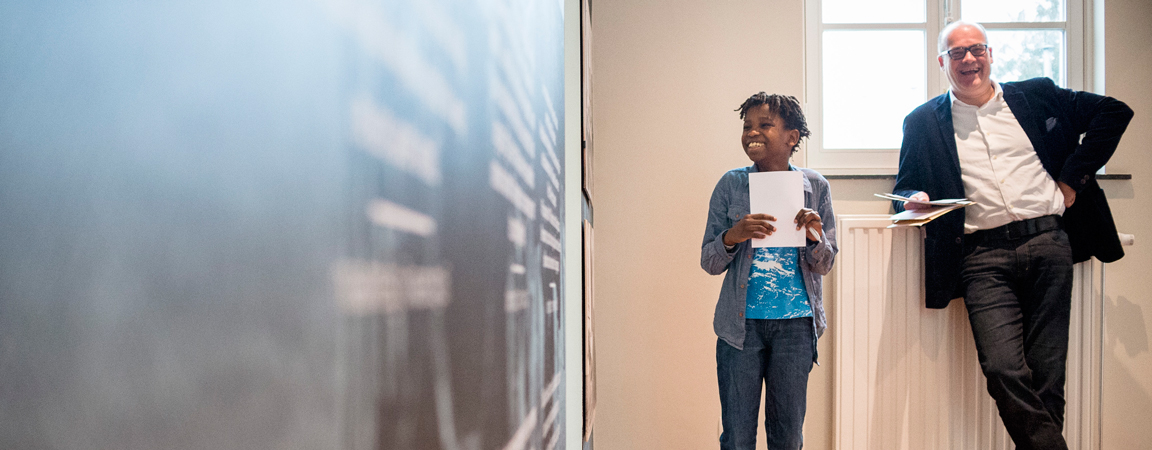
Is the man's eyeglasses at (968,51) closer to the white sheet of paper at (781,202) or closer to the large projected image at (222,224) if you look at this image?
the white sheet of paper at (781,202)

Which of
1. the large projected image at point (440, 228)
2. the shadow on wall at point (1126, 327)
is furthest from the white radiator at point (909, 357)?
the large projected image at point (440, 228)

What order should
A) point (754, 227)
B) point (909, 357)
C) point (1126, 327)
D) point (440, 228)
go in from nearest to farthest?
1. point (440, 228)
2. point (754, 227)
3. point (909, 357)
4. point (1126, 327)

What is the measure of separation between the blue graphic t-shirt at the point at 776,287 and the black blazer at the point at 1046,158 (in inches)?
32.0

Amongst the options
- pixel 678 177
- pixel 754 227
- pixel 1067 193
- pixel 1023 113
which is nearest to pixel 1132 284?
pixel 1067 193

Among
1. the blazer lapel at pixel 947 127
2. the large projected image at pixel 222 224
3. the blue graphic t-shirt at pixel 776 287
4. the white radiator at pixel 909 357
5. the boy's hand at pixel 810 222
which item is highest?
the blazer lapel at pixel 947 127

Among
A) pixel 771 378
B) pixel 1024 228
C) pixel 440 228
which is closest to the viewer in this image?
pixel 440 228

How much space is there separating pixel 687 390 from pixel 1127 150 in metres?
1.98

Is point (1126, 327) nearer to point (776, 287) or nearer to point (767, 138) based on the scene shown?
point (776, 287)

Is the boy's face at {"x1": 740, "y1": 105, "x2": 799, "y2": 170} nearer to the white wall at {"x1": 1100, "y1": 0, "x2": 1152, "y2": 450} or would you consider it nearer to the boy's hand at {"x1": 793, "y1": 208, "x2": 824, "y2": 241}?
the boy's hand at {"x1": 793, "y1": 208, "x2": 824, "y2": 241}

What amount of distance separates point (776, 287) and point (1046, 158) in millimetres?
1203

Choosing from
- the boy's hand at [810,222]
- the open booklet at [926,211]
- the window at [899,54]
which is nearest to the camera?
the boy's hand at [810,222]

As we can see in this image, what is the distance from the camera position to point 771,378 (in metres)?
1.65

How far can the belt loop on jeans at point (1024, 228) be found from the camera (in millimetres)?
2021

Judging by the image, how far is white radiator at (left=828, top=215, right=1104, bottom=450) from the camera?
88.4 inches
